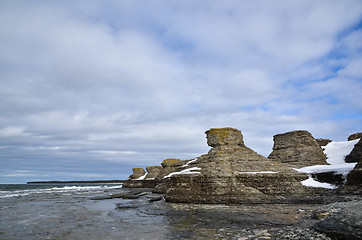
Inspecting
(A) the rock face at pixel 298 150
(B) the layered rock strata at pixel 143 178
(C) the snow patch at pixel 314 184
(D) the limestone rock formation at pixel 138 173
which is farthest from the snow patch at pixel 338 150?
(D) the limestone rock formation at pixel 138 173

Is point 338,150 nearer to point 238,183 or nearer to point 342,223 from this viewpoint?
point 238,183

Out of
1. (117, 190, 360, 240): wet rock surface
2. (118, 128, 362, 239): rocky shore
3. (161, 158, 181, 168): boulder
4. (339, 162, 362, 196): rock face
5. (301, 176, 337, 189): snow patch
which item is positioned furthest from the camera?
(161, 158, 181, 168): boulder

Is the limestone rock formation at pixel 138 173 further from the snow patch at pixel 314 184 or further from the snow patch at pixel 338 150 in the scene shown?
the snow patch at pixel 314 184

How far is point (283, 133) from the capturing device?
3142 cm

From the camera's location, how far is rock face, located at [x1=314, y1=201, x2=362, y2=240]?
24.5 feet

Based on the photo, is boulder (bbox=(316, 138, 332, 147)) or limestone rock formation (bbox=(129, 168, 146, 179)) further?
limestone rock formation (bbox=(129, 168, 146, 179))

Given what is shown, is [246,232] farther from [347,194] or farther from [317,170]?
[317,170]

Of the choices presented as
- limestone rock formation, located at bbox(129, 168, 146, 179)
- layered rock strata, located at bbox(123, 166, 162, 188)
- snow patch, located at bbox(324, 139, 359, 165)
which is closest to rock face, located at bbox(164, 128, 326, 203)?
snow patch, located at bbox(324, 139, 359, 165)

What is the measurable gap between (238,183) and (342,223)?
1138cm

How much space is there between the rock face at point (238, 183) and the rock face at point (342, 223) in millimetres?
9418

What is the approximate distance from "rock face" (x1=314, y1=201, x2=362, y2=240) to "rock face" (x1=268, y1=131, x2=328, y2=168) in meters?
19.9

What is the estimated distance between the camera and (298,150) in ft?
96.7

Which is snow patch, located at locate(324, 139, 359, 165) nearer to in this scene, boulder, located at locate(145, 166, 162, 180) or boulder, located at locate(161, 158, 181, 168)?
boulder, located at locate(161, 158, 181, 168)

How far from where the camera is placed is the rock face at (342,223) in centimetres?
748
